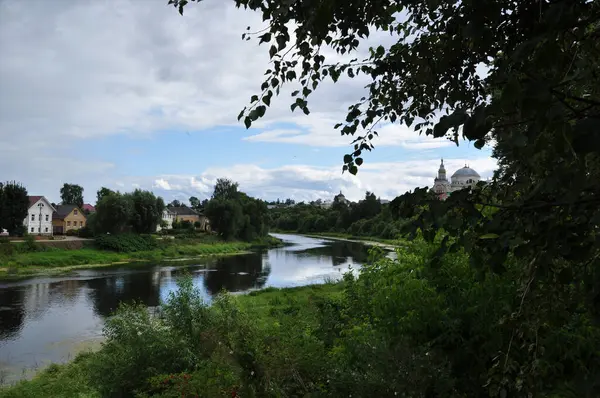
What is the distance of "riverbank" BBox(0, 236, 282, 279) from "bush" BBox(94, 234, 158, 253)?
738mm

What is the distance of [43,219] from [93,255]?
75.5 ft

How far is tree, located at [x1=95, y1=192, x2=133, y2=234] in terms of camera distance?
4681 centimetres

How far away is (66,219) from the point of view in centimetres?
6172

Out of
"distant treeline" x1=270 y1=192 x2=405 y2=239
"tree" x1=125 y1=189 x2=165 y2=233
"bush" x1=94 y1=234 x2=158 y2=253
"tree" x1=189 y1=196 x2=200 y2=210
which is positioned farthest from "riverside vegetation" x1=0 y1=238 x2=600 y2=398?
"tree" x1=189 y1=196 x2=200 y2=210

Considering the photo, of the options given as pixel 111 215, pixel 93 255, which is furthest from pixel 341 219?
pixel 93 255

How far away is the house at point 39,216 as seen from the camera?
2136 inches

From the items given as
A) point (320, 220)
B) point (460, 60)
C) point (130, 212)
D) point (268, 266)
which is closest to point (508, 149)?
point (460, 60)

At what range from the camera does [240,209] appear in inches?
2434

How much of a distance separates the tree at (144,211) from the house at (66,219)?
54.6 ft

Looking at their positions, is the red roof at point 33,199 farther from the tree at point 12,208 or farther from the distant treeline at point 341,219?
the distant treeline at point 341,219

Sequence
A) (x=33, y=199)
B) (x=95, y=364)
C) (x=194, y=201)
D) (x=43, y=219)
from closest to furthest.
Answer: (x=95, y=364) < (x=33, y=199) < (x=43, y=219) < (x=194, y=201)

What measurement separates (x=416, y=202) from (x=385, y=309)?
2564 millimetres

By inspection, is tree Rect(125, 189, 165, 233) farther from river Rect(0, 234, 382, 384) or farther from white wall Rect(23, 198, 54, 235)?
white wall Rect(23, 198, 54, 235)

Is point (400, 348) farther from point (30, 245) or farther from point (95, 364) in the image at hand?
point (30, 245)
